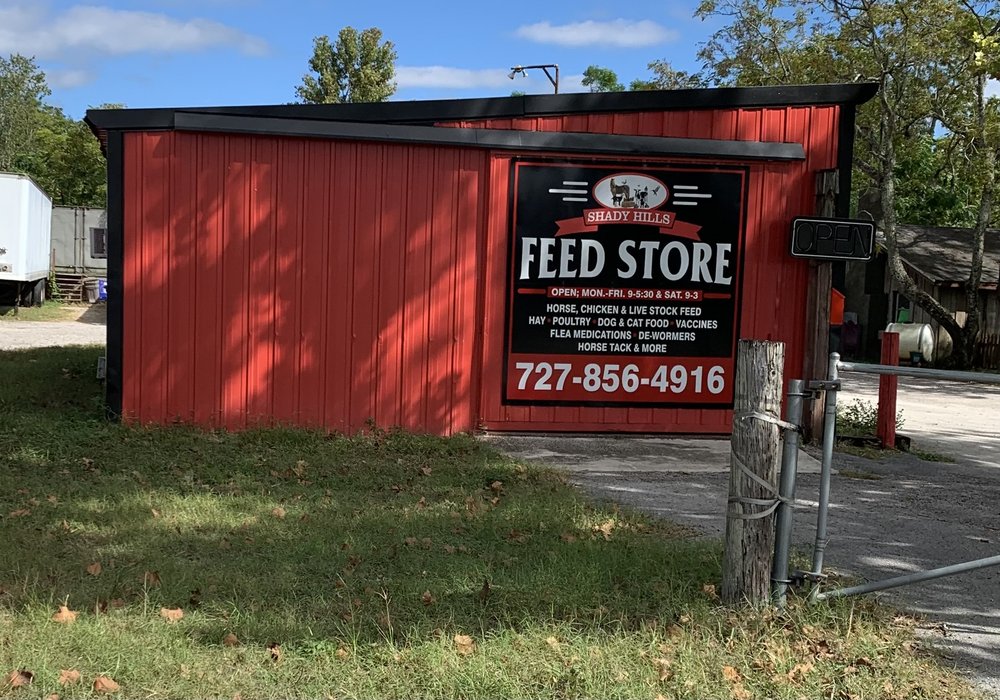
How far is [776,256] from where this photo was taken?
9609 mm

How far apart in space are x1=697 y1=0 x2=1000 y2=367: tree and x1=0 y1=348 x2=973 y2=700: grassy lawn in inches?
676

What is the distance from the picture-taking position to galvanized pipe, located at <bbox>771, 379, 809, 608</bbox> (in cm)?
420

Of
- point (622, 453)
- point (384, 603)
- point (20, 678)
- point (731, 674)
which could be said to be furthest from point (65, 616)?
point (622, 453)

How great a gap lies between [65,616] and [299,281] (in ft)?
17.0

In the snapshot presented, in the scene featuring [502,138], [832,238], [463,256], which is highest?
[502,138]

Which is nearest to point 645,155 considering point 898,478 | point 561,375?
point 561,375

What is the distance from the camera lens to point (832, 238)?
9273mm

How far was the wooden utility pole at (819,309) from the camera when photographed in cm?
936

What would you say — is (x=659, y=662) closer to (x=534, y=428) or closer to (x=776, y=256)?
(x=534, y=428)

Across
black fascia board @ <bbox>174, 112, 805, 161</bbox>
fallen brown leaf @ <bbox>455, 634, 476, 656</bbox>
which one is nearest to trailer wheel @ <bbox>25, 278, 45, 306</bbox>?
black fascia board @ <bbox>174, 112, 805, 161</bbox>

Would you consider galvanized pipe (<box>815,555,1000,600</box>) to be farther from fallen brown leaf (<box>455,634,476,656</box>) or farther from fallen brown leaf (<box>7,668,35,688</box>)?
fallen brown leaf (<box>7,668,35,688</box>)

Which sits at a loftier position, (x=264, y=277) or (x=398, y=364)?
(x=264, y=277)

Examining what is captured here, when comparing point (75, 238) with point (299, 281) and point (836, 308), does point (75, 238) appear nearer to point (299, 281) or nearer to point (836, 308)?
point (299, 281)

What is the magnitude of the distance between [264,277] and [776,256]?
17.1ft
